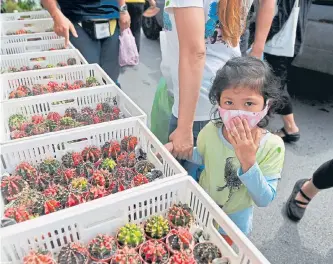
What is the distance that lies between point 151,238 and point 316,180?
115cm

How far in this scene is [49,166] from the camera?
119 cm

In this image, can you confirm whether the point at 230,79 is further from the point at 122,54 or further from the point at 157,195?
the point at 122,54

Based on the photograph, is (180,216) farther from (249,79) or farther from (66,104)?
(66,104)

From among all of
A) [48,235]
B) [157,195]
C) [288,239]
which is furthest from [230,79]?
[288,239]

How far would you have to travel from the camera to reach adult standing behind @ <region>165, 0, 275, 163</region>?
3.30ft

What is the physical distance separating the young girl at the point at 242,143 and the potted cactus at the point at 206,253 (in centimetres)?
24

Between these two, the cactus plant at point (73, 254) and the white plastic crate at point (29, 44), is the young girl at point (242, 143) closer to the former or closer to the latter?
the cactus plant at point (73, 254)

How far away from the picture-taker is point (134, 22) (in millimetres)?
3584

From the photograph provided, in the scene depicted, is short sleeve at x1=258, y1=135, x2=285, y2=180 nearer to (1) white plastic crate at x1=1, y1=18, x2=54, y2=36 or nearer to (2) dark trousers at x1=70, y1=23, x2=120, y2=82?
(2) dark trousers at x1=70, y1=23, x2=120, y2=82

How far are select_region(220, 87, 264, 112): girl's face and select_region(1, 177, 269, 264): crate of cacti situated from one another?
1.01 feet

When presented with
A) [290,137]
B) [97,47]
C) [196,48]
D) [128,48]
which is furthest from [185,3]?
[128,48]

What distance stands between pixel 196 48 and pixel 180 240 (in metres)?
0.61

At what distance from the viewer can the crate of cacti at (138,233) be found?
0.83 m

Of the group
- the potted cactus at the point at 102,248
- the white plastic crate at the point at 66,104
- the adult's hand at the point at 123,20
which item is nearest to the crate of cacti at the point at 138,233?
the potted cactus at the point at 102,248
